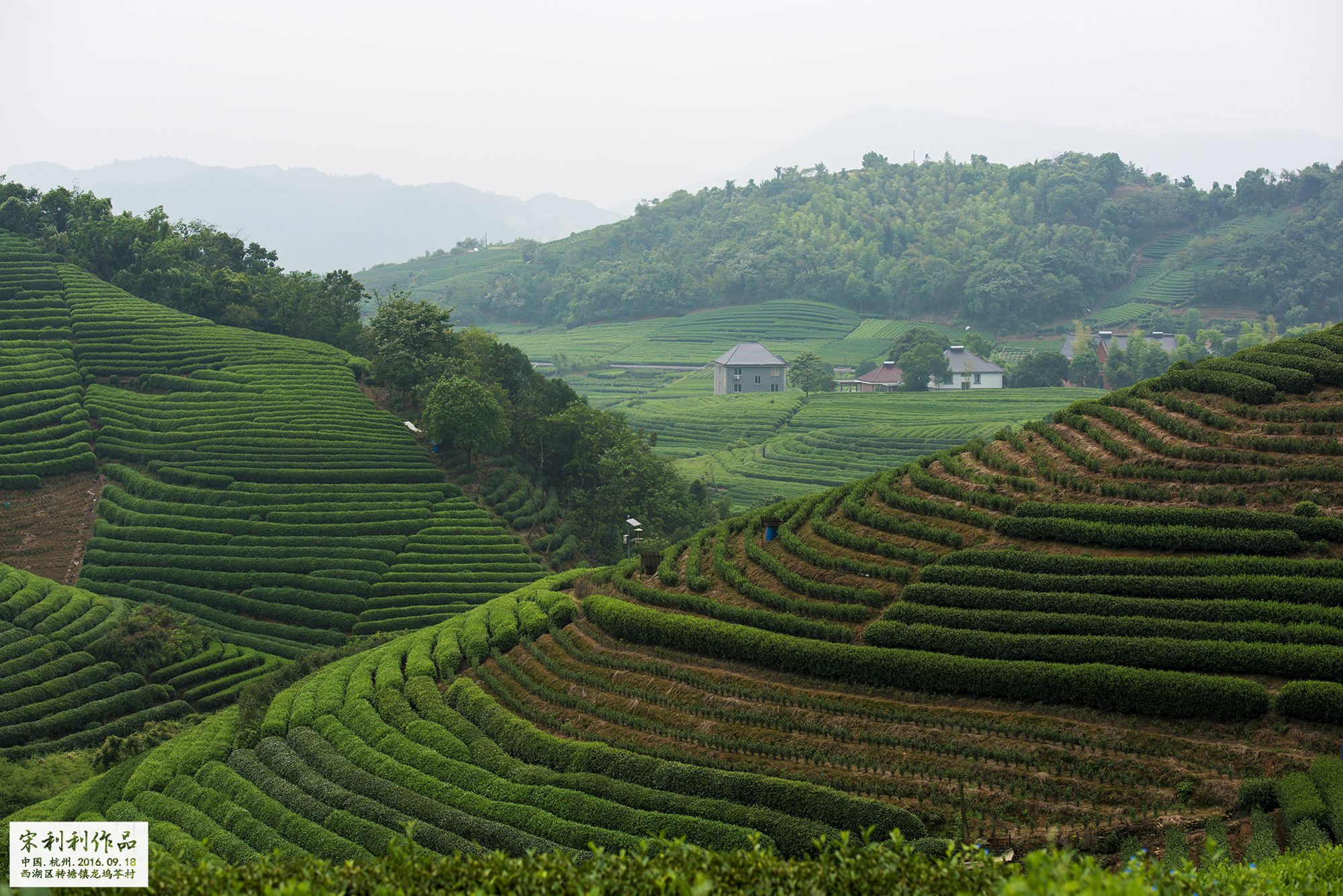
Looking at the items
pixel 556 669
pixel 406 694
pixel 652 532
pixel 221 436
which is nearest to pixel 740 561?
pixel 556 669

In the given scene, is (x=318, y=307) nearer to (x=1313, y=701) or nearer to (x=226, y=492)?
(x=226, y=492)

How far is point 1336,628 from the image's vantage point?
18.2m

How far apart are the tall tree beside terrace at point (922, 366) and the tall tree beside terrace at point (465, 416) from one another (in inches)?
2058

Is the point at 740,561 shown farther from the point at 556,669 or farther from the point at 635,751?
the point at 635,751

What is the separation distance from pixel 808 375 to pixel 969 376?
52.7ft

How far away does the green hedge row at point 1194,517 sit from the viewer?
806 inches

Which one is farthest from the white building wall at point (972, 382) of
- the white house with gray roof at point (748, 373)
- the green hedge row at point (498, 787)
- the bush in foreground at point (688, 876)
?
the bush in foreground at point (688, 876)

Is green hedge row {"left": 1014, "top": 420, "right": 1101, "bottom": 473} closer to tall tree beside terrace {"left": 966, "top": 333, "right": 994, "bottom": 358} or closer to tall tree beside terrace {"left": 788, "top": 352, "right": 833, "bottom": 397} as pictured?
tall tree beside terrace {"left": 788, "top": 352, "right": 833, "bottom": 397}

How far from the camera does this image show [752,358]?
97.8 metres

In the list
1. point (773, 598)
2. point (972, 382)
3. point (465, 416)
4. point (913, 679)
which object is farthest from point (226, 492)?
point (972, 382)

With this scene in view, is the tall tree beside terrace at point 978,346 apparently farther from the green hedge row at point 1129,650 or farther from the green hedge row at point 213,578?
the green hedge row at point 1129,650

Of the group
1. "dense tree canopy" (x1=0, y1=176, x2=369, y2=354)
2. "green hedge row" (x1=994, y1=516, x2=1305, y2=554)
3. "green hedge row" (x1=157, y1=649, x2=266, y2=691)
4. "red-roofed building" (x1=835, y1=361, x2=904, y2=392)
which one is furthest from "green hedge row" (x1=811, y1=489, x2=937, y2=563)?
"red-roofed building" (x1=835, y1=361, x2=904, y2=392)

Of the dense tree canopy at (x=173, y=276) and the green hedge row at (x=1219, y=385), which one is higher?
the dense tree canopy at (x=173, y=276)

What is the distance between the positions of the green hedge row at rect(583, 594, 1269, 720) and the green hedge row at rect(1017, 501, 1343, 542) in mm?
4515
